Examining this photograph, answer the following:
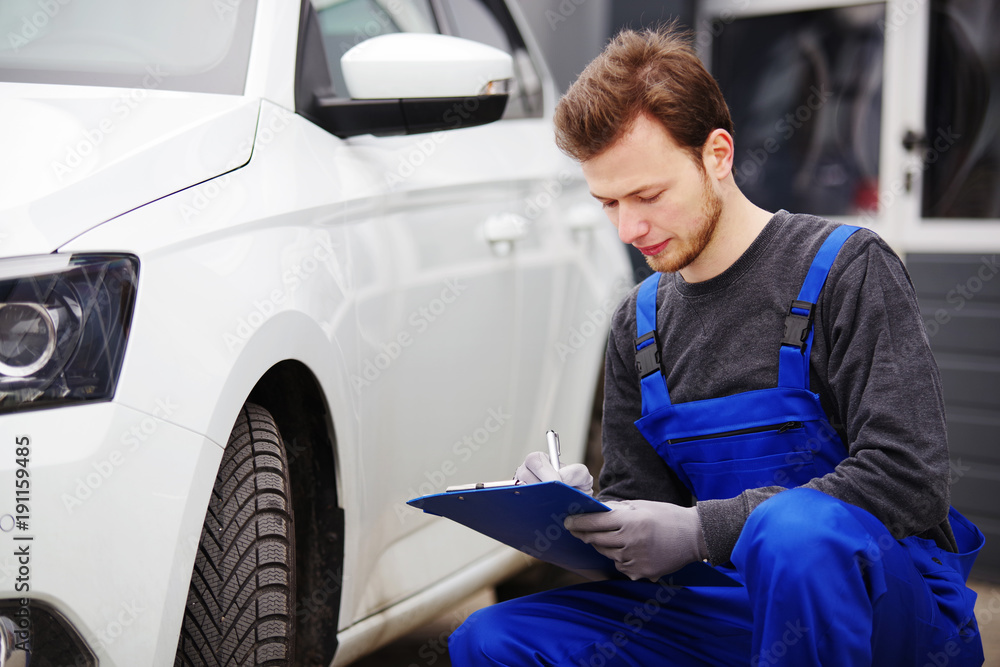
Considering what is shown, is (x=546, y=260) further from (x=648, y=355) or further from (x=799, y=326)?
(x=799, y=326)

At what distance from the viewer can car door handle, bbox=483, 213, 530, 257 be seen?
7.40ft

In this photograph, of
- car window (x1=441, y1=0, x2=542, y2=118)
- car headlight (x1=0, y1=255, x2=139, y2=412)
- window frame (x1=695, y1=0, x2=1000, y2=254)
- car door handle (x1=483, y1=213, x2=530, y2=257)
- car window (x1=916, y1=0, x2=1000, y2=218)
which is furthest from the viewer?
window frame (x1=695, y1=0, x2=1000, y2=254)

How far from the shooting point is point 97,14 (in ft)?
5.90

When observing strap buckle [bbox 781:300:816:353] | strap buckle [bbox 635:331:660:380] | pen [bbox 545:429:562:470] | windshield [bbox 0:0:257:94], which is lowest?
pen [bbox 545:429:562:470]

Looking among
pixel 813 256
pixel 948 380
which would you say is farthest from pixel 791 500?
pixel 948 380

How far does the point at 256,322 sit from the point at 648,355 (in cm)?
63

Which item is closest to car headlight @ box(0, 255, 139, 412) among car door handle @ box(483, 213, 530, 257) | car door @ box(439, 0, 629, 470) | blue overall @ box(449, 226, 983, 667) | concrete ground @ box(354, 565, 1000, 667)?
blue overall @ box(449, 226, 983, 667)

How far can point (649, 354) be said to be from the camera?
5.54ft

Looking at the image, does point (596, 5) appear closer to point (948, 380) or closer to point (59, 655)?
point (948, 380)

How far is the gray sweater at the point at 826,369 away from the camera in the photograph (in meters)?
1.36

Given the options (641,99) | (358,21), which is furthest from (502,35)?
(641,99)

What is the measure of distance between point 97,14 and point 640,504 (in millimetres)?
1257

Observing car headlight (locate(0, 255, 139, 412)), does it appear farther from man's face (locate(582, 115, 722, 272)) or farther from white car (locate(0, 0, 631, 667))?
man's face (locate(582, 115, 722, 272))

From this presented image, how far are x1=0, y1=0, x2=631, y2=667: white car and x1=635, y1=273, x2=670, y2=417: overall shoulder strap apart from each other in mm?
449
